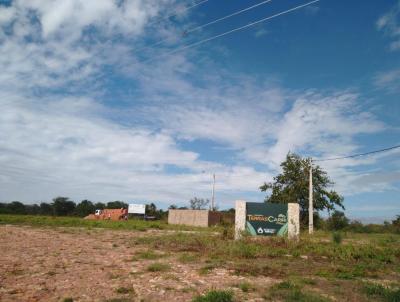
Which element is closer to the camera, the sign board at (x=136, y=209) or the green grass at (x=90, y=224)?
the green grass at (x=90, y=224)

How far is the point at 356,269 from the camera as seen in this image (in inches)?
420

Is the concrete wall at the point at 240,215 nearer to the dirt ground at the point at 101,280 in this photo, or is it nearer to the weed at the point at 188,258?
the weed at the point at 188,258

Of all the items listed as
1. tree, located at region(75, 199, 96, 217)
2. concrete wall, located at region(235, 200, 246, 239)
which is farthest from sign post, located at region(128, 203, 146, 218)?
concrete wall, located at region(235, 200, 246, 239)

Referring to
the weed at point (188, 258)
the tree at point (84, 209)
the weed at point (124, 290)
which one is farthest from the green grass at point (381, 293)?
the tree at point (84, 209)

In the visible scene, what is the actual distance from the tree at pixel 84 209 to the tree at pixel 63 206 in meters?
1.47

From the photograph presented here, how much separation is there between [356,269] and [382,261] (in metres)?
3.46

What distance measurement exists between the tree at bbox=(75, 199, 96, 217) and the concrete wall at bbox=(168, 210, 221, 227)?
43.5 metres

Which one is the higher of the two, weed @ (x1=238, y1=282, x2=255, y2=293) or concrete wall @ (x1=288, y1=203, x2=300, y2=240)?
concrete wall @ (x1=288, y1=203, x2=300, y2=240)

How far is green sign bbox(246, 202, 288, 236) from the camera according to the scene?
20.8 meters

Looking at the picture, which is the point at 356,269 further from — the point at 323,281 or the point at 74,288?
the point at 74,288

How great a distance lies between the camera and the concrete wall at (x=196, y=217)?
4802 centimetres

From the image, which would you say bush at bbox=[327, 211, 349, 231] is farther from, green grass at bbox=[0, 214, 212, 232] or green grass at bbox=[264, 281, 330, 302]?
green grass at bbox=[264, 281, 330, 302]

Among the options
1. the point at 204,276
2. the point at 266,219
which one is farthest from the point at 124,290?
the point at 266,219

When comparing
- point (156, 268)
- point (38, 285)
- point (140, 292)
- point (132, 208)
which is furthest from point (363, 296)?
point (132, 208)
